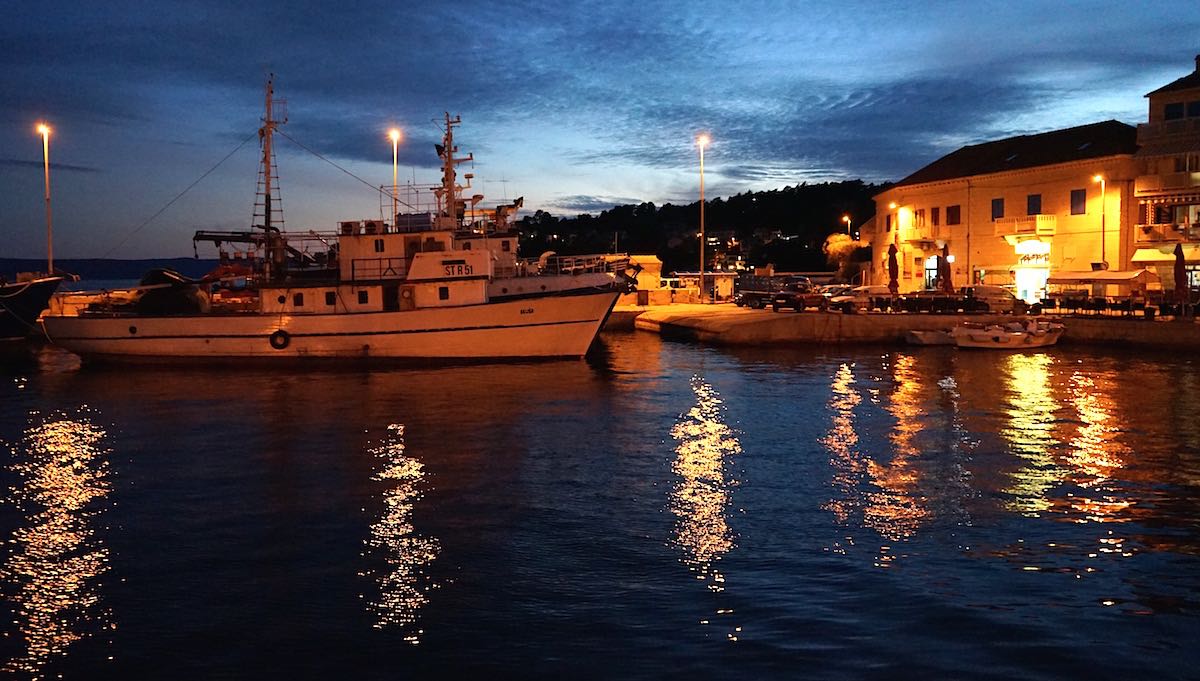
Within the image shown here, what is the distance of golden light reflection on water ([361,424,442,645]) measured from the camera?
999cm

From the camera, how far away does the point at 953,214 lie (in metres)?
54.8

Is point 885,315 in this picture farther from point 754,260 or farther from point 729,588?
point 754,260

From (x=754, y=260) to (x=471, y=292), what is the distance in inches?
4416

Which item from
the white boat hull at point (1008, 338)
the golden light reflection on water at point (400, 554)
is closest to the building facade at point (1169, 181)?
the white boat hull at point (1008, 338)

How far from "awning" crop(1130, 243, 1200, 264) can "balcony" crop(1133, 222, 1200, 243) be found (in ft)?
1.20

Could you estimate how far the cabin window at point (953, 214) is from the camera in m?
54.3

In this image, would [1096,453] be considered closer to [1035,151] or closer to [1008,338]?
[1008,338]

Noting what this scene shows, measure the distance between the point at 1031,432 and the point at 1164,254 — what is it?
3058 centimetres

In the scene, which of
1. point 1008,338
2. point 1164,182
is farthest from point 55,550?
point 1164,182

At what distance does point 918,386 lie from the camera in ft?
93.8

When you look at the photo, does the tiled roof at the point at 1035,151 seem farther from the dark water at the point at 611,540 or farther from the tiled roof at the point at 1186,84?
the dark water at the point at 611,540

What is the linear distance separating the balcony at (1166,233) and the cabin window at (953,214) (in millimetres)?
10246

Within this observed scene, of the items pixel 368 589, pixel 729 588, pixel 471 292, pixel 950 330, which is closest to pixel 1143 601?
pixel 729 588

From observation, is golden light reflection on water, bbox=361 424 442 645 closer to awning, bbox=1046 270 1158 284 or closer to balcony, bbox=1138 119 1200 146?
awning, bbox=1046 270 1158 284
